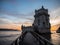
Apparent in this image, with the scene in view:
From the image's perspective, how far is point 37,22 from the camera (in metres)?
37.8

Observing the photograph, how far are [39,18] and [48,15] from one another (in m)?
4.57

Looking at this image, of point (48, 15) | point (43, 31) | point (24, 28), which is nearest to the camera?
point (43, 31)

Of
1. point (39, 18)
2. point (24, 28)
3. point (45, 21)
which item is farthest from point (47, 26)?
point (24, 28)

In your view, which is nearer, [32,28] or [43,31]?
[43,31]

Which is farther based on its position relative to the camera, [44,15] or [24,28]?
[24,28]

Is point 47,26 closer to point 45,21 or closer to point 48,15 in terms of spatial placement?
point 45,21

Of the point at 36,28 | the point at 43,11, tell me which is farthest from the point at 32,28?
the point at 43,11

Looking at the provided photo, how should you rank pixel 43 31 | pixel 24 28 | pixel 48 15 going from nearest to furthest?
pixel 43 31
pixel 48 15
pixel 24 28

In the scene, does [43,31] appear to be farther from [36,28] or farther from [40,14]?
[40,14]

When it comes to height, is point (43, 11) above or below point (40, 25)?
above

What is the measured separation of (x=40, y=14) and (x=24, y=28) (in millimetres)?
10722

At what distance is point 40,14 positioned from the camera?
3853 centimetres

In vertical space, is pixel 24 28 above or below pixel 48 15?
below

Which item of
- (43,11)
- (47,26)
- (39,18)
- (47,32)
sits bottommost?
(47,32)
